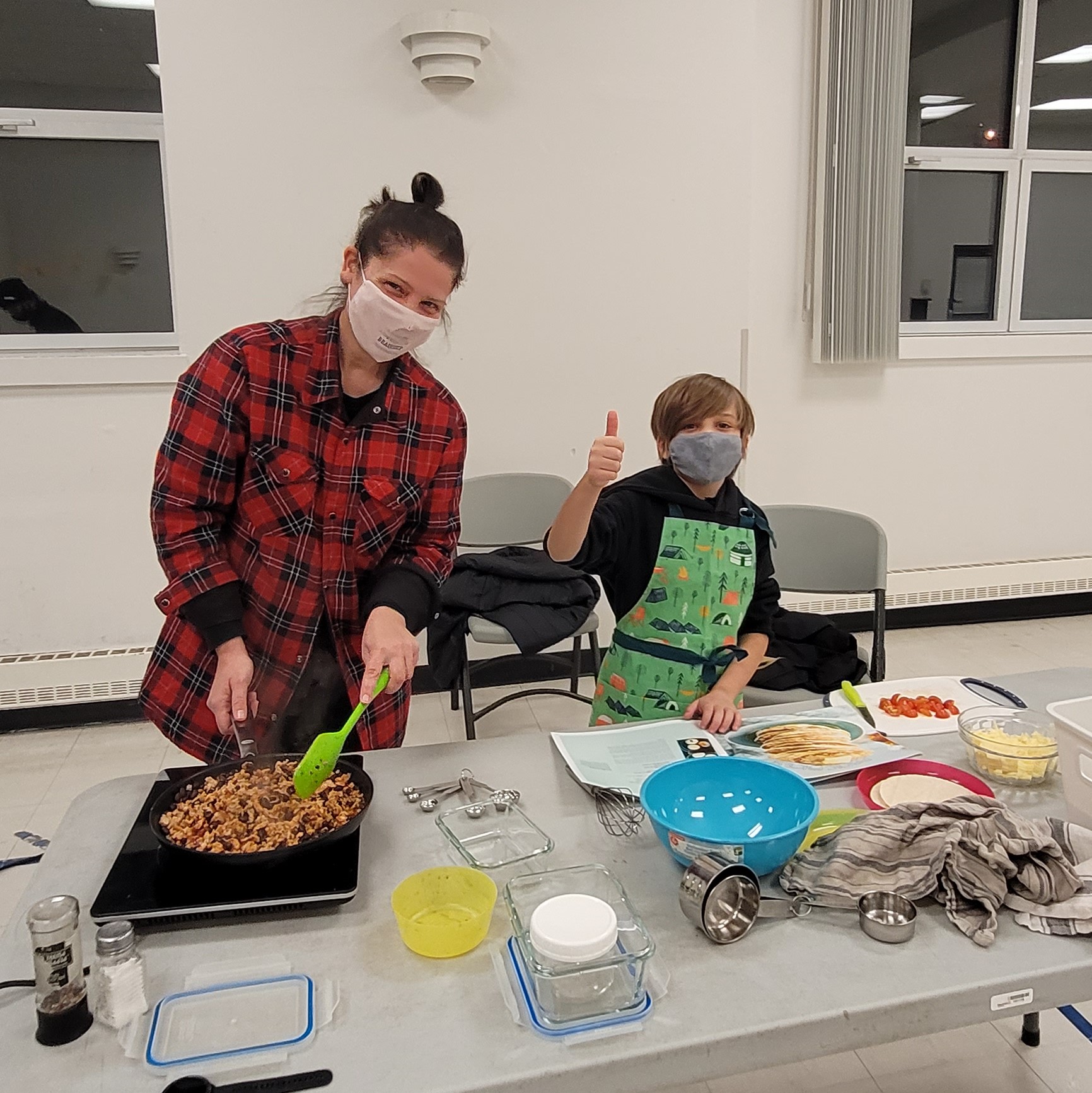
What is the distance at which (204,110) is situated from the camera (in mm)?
2934

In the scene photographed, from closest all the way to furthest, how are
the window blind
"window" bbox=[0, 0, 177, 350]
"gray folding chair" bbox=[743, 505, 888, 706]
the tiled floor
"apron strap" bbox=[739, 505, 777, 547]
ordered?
the tiled floor
"apron strap" bbox=[739, 505, 777, 547]
"gray folding chair" bbox=[743, 505, 888, 706]
"window" bbox=[0, 0, 177, 350]
the window blind

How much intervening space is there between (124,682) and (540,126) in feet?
7.54

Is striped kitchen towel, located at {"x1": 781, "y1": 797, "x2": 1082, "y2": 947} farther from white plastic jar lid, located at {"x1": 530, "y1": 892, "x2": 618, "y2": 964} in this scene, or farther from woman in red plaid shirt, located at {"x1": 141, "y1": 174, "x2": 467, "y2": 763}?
woman in red plaid shirt, located at {"x1": 141, "y1": 174, "x2": 467, "y2": 763}

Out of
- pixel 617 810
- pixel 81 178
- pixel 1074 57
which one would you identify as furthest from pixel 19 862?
pixel 1074 57

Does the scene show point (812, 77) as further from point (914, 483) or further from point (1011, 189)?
point (914, 483)

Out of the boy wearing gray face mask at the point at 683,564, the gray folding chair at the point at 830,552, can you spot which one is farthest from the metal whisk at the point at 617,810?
the gray folding chair at the point at 830,552

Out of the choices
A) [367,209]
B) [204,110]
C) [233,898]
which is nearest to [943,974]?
[233,898]

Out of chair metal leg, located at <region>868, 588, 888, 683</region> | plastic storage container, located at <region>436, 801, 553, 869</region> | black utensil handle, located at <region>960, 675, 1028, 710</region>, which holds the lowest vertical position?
chair metal leg, located at <region>868, 588, 888, 683</region>

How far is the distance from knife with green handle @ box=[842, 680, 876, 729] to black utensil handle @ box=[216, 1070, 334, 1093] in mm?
1004

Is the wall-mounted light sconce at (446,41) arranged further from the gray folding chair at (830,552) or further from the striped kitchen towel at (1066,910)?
the striped kitchen towel at (1066,910)

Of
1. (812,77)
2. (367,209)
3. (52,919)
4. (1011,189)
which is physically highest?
(812,77)

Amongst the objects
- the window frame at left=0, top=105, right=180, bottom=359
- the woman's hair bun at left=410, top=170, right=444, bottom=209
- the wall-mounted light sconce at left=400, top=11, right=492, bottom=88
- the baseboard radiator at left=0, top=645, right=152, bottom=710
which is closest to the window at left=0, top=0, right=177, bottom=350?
the window frame at left=0, top=105, right=180, bottom=359

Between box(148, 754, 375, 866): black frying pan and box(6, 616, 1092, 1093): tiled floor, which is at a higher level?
box(148, 754, 375, 866): black frying pan

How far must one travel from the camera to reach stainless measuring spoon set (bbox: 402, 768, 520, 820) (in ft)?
4.15
